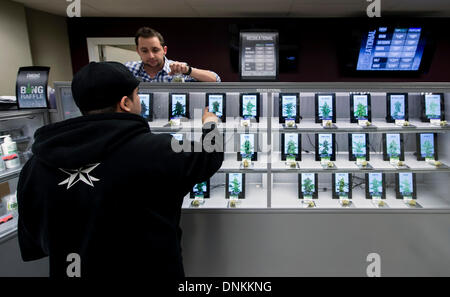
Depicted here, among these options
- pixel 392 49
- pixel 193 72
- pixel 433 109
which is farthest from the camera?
pixel 392 49

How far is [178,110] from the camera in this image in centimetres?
224

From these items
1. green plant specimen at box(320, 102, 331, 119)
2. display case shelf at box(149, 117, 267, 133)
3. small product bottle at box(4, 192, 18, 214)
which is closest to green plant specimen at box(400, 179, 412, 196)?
green plant specimen at box(320, 102, 331, 119)

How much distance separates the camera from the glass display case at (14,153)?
2.21 metres

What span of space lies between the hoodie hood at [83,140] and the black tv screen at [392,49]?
4386mm

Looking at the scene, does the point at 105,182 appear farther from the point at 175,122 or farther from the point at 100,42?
the point at 100,42

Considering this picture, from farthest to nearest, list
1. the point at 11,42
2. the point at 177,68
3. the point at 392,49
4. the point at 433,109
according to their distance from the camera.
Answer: the point at 392,49
the point at 11,42
the point at 433,109
the point at 177,68

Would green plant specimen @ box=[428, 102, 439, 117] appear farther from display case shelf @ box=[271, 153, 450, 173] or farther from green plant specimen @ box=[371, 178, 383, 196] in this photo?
green plant specimen @ box=[371, 178, 383, 196]

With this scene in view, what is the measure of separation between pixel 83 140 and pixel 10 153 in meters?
1.75

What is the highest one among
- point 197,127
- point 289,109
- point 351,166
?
point 289,109

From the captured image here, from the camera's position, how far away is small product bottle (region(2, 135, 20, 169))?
2281 mm

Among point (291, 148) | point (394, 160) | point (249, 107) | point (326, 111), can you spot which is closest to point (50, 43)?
point (249, 107)

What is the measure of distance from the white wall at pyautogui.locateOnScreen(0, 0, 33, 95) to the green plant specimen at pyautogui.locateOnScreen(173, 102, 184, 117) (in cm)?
288

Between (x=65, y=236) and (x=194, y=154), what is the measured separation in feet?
1.99

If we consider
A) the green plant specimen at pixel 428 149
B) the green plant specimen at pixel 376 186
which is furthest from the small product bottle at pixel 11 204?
the green plant specimen at pixel 428 149
